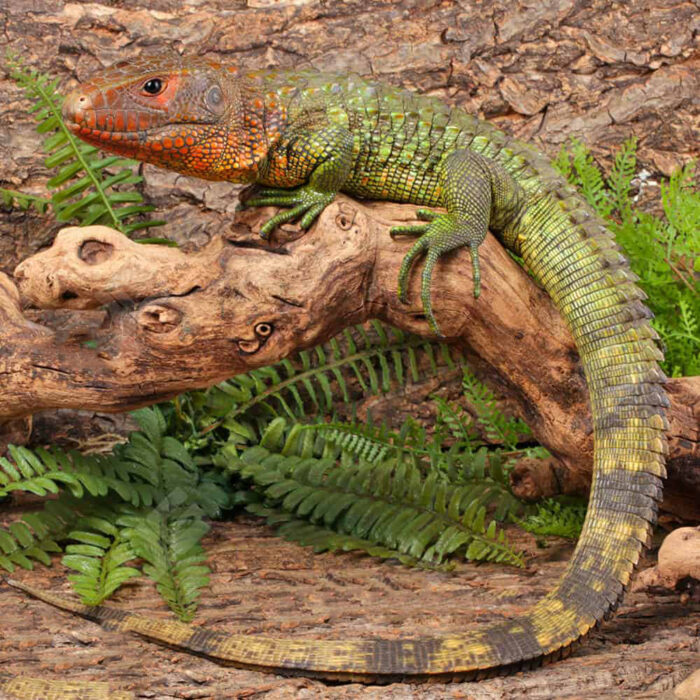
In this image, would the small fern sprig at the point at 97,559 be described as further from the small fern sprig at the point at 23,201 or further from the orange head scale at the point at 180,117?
the small fern sprig at the point at 23,201

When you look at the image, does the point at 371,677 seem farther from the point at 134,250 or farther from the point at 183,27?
the point at 183,27

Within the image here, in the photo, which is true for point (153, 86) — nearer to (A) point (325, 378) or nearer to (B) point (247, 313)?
(B) point (247, 313)

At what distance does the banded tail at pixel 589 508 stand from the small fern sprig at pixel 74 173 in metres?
2.13

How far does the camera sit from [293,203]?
362cm

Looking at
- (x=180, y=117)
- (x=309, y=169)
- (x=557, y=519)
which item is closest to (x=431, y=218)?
(x=309, y=169)

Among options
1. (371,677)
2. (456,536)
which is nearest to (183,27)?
(456,536)

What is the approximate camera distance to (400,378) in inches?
188

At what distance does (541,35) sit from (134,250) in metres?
3.18

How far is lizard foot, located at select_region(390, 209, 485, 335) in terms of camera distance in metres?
3.42

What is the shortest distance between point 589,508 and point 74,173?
10.4ft

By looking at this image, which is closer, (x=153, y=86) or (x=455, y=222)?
(x=153, y=86)

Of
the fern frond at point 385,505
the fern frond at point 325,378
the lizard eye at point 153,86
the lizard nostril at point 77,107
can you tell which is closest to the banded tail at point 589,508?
the fern frond at point 385,505

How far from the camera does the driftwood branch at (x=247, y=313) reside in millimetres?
3256

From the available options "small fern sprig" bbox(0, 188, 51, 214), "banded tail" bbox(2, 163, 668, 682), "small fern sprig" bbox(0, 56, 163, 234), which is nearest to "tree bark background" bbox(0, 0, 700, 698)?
"small fern sprig" bbox(0, 188, 51, 214)
